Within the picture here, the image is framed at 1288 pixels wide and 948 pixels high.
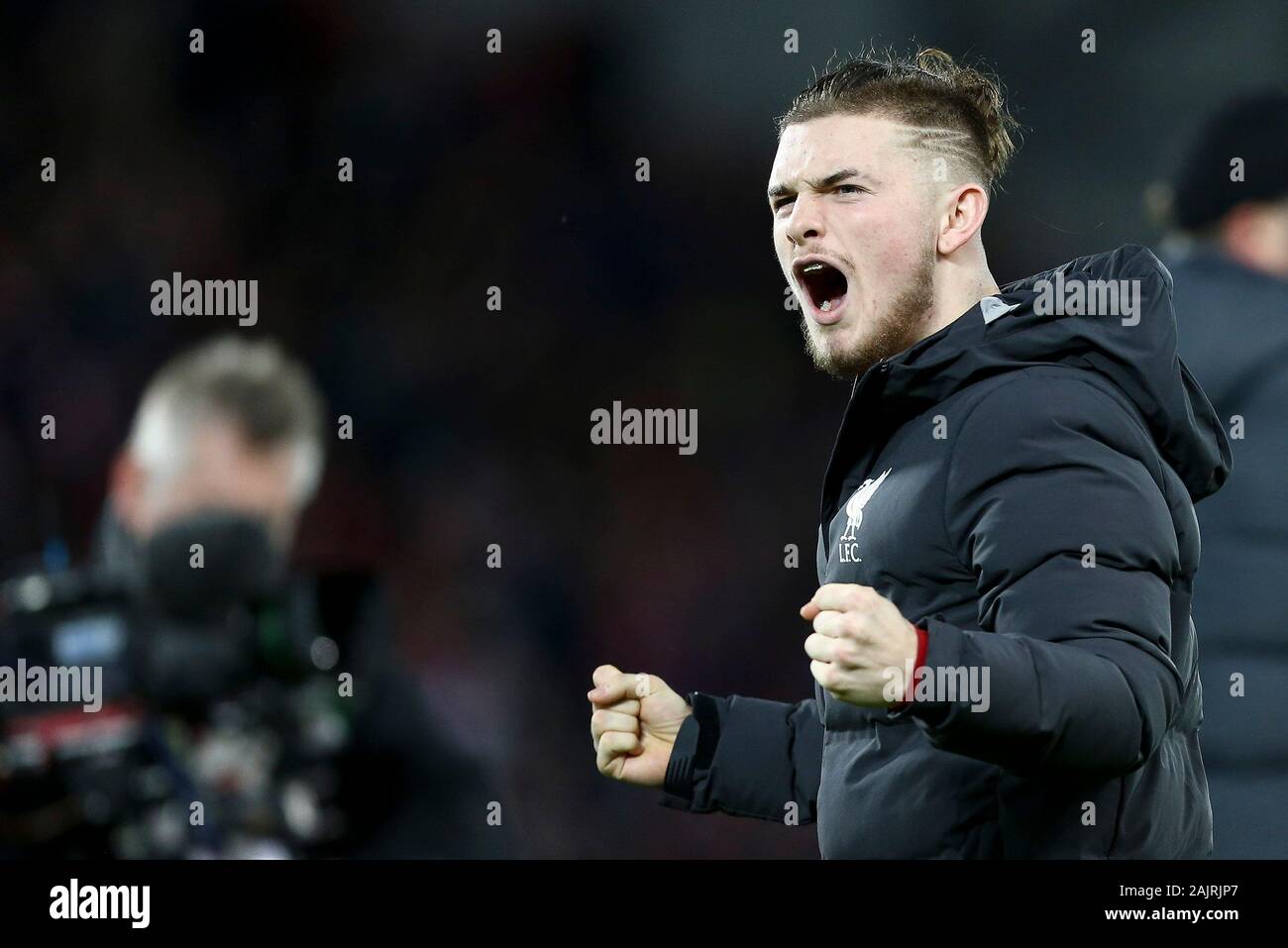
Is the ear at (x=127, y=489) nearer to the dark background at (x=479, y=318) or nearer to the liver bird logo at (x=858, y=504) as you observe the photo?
the dark background at (x=479, y=318)

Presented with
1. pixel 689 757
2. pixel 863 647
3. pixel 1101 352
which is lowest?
pixel 689 757

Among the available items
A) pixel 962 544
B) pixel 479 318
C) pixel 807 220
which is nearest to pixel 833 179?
pixel 807 220

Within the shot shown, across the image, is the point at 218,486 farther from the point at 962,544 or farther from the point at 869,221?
the point at 962,544

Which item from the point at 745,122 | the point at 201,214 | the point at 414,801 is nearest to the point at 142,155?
the point at 201,214

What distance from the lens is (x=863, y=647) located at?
1126mm

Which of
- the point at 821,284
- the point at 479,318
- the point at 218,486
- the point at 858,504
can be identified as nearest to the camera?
the point at 858,504

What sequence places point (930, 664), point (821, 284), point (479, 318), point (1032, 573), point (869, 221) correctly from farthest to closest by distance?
point (479, 318) < point (821, 284) < point (869, 221) < point (1032, 573) < point (930, 664)

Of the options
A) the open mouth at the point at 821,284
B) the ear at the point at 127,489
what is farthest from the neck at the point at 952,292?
the ear at the point at 127,489

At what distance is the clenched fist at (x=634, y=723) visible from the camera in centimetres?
167

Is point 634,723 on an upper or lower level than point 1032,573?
lower

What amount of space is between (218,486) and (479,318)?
34.9 inches

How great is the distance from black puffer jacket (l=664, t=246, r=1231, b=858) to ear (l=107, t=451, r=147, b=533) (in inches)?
94.7

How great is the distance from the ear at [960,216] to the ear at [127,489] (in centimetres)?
240

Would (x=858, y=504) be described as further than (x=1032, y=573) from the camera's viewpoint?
Yes
